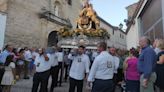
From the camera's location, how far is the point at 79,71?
675cm

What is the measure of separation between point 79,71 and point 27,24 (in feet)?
46.9

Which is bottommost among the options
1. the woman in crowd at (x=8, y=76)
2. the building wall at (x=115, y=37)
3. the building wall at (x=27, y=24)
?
the woman in crowd at (x=8, y=76)

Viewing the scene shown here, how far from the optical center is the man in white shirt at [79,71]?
6703 millimetres

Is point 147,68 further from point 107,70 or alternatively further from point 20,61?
point 20,61

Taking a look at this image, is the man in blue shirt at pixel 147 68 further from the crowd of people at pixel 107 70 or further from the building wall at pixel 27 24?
the building wall at pixel 27 24

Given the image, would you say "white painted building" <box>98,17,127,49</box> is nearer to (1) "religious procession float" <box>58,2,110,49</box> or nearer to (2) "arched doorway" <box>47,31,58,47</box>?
(2) "arched doorway" <box>47,31,58,47</box>

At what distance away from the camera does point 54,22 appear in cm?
2383

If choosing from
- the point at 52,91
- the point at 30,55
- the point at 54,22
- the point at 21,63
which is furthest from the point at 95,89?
the point at 54,22

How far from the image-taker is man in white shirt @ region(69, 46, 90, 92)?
22.0ft

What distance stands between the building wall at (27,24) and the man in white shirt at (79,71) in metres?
11.9

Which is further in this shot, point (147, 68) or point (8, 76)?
point (8, 76)

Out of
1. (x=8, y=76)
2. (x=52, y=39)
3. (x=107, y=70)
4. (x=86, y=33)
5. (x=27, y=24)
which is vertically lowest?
(x=8, y=76)

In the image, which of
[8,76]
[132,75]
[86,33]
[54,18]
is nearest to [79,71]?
[132,75]

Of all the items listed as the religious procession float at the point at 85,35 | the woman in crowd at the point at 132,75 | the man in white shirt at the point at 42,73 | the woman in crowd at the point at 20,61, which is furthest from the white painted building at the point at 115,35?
the woman in crowd at the point at 132,75
